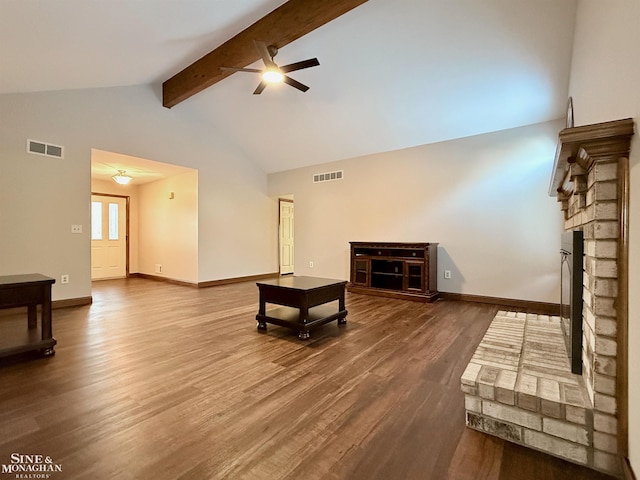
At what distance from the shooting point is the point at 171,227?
6.68m

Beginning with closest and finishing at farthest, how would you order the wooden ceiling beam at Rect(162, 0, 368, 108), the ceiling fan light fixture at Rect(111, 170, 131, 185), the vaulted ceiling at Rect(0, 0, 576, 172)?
the vaulted ceiling at Rect(0, 0, 576, 172)
the wooden ceiling beam at Rect(162, 0, 368, 108)
the ceiling fan light fixture at Rect(111, 170, 131, 185)

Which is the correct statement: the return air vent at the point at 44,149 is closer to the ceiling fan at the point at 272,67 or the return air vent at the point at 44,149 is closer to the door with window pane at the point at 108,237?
the ceiling fan at the point at 272,67

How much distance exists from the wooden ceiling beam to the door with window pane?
3.72 metres

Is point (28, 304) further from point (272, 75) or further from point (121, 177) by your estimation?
point (121, 177)

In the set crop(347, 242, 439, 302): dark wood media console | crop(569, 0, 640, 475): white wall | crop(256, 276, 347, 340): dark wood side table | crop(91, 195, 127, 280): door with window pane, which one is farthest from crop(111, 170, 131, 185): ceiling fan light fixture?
crop(569, 0, 640, 475): white wall

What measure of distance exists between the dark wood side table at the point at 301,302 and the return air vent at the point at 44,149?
365 centimetres

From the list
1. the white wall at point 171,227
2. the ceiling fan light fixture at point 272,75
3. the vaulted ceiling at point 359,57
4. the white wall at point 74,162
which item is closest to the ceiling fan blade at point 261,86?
the ceiling fan light fixture at point 272,75

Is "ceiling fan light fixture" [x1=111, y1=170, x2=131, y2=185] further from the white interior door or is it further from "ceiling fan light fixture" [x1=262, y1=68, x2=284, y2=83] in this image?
"ceiling fan light fixture" [x1=262, y1=68, x2=284, y2=83]

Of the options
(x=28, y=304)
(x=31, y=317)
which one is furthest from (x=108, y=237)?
(x=28, y=304)

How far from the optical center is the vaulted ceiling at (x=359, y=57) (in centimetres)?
284

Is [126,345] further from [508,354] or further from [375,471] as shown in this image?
[508,354]

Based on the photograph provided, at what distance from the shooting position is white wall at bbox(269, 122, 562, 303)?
4.15 m

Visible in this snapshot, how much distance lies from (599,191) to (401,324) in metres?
2.45

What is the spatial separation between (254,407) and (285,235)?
20.8 feet
